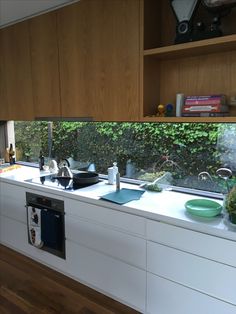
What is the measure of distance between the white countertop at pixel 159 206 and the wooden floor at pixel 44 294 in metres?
0.78

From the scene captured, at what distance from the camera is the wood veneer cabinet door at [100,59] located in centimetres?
204

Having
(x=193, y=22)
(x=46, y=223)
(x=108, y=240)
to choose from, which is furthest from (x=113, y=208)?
(x=193, y=22)

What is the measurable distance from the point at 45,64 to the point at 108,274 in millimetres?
1908

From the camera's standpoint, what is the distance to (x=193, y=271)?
5.65 ft

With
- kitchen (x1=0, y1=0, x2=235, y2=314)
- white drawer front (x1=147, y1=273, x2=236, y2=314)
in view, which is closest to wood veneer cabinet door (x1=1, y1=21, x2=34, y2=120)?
kitchen (x1=0, y1=0, x2=235, y2=314)

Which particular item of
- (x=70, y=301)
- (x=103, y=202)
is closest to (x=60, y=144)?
(x=103, y=202)

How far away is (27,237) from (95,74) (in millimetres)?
1685

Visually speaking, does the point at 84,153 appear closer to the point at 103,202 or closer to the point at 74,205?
the point at 74,205

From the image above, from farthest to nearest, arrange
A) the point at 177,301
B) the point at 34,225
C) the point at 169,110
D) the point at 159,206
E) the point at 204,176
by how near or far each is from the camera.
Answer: the point at 34,225 < the point at 204,176 < the point at 169,110 < the point at 159,206 < the point at 177,301

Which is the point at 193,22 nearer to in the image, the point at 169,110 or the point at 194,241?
the point at 169,110

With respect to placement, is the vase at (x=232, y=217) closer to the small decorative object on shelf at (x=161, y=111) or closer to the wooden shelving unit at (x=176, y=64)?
the wooden shelving unit at (x=176, y=64)

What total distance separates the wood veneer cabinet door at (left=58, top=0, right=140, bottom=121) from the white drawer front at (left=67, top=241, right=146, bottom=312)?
1090 millimetres

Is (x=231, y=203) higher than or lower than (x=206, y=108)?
lower

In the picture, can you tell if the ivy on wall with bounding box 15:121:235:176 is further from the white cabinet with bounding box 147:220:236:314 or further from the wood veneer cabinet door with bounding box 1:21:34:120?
the white cabinet with bounding box 147:220:236:314
